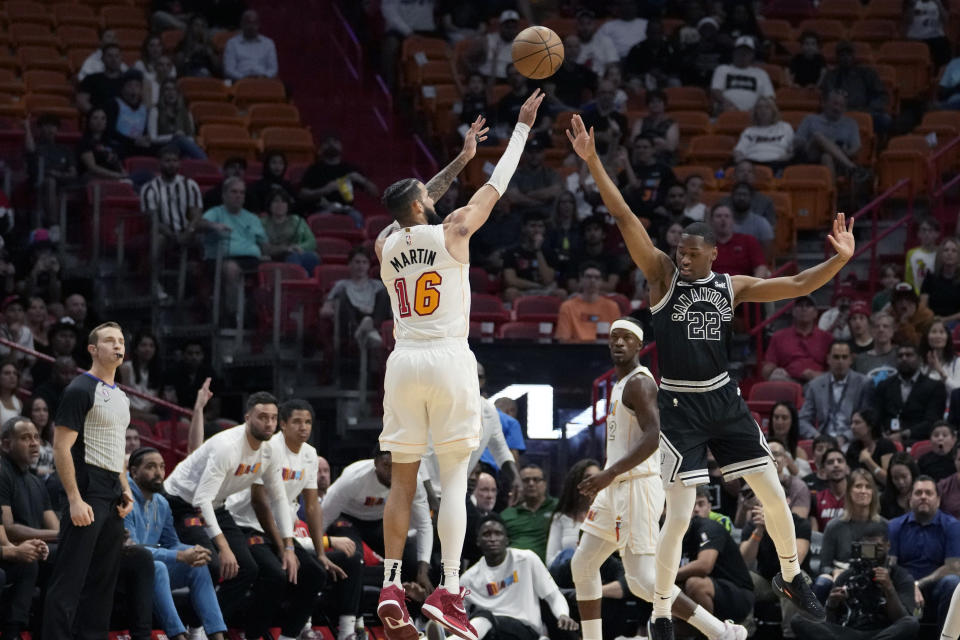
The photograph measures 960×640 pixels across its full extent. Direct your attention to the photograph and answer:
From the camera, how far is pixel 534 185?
1894 centimetres

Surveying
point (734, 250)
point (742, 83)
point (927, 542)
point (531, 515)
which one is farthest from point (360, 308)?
point (742, 83)

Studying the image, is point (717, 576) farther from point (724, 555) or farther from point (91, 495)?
point (91, 495)

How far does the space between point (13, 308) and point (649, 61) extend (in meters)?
9.16

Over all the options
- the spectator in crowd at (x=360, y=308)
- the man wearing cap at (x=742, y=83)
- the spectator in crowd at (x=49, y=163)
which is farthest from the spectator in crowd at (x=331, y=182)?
the man wearing cap at (x=742, y=83)

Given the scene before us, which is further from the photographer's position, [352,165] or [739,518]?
[352,165]

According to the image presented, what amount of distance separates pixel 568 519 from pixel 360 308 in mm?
3160

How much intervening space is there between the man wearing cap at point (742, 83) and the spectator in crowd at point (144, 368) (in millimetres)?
8288

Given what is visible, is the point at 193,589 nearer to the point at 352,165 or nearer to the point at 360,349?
the point at 360,349

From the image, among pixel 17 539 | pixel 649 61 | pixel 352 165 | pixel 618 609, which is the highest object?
pixel 649 61

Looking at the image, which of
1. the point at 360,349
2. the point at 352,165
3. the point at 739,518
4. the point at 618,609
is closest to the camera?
the point at 618,609

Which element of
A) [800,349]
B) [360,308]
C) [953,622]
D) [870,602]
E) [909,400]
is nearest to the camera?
[953,622]

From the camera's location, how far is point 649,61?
20.9 metres

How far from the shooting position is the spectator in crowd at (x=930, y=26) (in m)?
21.0

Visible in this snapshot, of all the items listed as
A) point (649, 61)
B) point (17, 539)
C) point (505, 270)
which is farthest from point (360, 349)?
point (649, 61)
